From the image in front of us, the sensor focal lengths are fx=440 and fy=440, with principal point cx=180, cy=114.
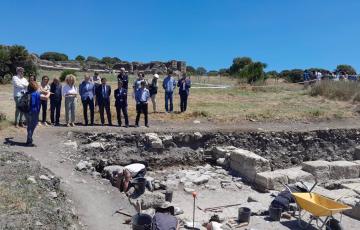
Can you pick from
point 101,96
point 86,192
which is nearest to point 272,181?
point 86,192

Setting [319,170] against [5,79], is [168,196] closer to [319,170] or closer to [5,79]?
[319,170]

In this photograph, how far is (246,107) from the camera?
2147 centimetres

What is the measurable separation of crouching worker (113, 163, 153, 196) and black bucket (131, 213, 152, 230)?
9.49ft

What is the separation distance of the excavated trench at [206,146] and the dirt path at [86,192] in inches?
54.9

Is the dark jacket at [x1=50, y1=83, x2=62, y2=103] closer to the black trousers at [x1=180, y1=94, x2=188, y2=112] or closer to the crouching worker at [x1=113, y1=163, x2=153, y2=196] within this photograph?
the crouching worker at [x1=113, y1=163, x2=153, y2=196]

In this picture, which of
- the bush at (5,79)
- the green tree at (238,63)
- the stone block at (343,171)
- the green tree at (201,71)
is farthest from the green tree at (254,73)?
the green tree at (201,71)

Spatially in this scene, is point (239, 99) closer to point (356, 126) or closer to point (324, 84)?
point (324, 84)

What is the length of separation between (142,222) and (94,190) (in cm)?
260

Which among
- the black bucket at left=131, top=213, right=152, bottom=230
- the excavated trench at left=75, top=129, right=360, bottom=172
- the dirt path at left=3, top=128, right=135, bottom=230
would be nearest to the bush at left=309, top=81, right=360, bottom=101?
the excavated trench at left=75, top=129, right=360, bottom=172

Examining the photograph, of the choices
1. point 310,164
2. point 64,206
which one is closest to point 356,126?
point 310,164

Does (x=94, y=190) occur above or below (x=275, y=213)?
above

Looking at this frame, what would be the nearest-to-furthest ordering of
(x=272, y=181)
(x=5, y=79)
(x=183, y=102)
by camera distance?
(x=272, y=181) → (x=183, y=102) → (x=5, y=79)

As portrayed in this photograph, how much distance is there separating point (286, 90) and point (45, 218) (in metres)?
24.7

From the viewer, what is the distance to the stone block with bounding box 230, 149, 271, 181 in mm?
13867
